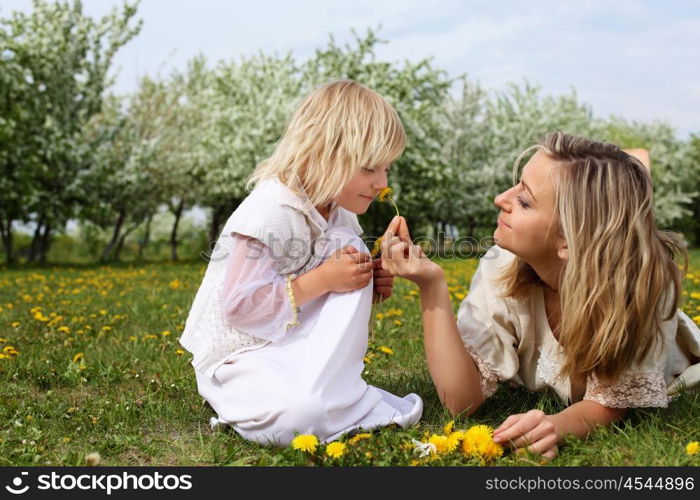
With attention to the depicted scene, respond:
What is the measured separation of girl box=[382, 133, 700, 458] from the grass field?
12 centimetres

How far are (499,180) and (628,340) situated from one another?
64.0ft

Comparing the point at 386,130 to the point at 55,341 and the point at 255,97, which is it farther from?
the point at 255,97

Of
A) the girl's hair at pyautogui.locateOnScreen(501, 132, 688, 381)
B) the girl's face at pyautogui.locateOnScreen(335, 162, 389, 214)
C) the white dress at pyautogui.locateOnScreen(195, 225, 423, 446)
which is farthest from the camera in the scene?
the girl's face at pyautogui.locateOnScreen(335, 162, 389, 214)

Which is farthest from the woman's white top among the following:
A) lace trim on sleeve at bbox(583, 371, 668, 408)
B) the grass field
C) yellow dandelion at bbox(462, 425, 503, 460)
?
yellow dandelion at bbox(462, 425, 503, 460)

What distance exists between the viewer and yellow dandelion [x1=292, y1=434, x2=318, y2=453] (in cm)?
255

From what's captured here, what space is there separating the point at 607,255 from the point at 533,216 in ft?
0.95

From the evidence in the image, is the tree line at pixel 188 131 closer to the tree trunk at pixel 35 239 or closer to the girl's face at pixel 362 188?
the tree trunk at pixel 35 239

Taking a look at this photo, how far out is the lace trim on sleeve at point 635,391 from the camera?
2.83 m

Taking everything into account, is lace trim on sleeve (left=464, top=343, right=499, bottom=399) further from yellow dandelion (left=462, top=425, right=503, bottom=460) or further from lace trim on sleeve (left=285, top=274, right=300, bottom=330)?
lace trim on sleeve (left=285, top=274, right=300, bottom=330)

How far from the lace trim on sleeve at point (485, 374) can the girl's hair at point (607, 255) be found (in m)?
0.41

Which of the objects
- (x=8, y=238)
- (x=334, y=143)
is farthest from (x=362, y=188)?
(x=8, y=238)

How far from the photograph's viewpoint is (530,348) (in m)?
3.09

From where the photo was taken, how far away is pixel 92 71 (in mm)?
16703

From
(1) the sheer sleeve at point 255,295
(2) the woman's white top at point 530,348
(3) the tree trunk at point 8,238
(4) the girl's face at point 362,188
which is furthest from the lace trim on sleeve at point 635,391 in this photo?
(3) the tree trunk at point 8,238
